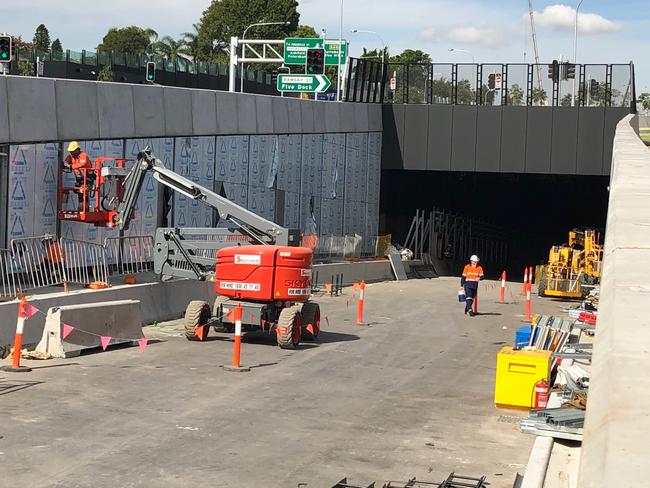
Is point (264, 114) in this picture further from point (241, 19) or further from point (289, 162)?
point (241, 19)

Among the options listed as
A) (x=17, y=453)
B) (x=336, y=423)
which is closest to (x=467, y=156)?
(x=336, y=423)

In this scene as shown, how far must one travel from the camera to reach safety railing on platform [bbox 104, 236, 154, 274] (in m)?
26.1

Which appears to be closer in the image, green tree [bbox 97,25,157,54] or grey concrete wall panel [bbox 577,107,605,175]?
grey concrete wall panel [bbox 577,107,605,175]

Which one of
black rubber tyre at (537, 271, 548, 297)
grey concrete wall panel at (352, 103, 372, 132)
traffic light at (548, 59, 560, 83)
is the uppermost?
traffic light at (548, 59, 560, 83)

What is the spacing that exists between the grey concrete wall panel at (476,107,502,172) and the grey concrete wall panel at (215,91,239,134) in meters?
16.5

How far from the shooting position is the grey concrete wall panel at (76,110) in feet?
76.5

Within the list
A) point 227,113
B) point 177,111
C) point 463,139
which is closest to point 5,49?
point 177,111

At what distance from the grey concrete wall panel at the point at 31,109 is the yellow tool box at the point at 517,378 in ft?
36.4

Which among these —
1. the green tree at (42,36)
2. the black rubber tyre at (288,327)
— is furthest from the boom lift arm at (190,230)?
the green tree at (42,36)

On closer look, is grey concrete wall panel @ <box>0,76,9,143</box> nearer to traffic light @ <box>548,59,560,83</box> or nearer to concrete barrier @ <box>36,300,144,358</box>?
concrete barrier @ <box>36,300,144,358</box>

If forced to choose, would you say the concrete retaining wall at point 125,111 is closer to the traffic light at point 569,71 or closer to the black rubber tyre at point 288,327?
the black rubber tyre at point 288,327

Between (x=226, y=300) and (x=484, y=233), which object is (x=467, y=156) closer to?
(x=484, y=233)

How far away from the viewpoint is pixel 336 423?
48.1ft

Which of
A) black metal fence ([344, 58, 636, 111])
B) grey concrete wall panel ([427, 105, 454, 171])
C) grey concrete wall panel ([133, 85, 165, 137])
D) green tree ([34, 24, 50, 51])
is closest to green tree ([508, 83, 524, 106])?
black metal fence ([344, 58, 636, 111])
